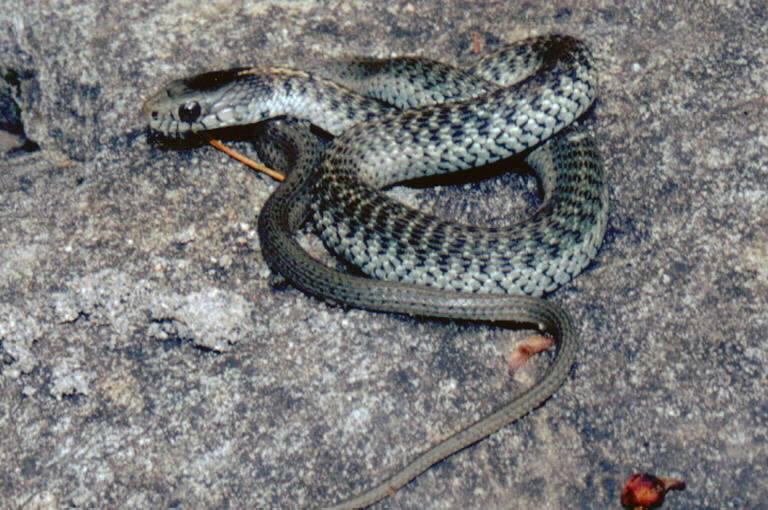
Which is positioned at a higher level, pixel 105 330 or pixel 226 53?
pixel 226 53

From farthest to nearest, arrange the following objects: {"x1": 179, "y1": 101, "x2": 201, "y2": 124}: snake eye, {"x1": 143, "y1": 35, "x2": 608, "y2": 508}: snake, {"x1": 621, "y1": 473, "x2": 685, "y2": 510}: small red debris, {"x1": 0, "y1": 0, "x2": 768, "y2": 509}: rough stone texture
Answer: {"x1": 179, "y1": 101, "x2": 201, "y2": 124}: snake eye < {"x1": 143, "y1": 35, "x2": 608, "y2": 508}: snake < {"x1": 0, "y1": 0, "x2": 768, "y2": 509}: rough stone texture < {"x1": 621, "y1": 473, "x2": 685, "y2": 510}: small red debris

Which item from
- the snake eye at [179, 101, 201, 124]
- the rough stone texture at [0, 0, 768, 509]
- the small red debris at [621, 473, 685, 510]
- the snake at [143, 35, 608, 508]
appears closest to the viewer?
the small red debris at [621, 473, 685, 510]

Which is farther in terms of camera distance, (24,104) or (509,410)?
(24,104)

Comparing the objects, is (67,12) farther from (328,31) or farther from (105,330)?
(105,330)

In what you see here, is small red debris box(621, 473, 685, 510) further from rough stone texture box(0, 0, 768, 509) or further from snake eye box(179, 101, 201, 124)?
snake eye box(179, 101, 201, 124)

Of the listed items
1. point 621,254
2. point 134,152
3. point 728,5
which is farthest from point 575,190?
point 134,152

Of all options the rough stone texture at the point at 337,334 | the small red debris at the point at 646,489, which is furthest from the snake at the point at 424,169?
the small red debris at the point at 646,489

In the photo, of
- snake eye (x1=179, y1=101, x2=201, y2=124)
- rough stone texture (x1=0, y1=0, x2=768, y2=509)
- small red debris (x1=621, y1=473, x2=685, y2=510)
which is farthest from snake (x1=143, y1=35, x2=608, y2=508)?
small red debris (x1=621, y1=473, x2=685, y2=510)
